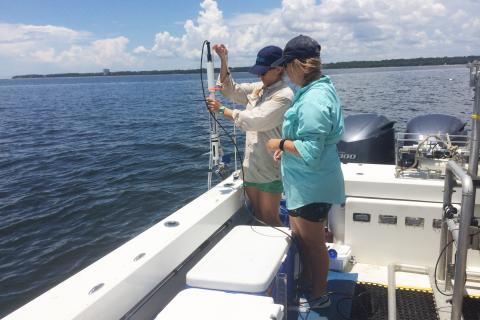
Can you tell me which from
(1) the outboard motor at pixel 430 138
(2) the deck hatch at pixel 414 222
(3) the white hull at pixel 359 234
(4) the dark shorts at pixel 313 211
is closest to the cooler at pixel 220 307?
(3) the white hull at pixel 359 234

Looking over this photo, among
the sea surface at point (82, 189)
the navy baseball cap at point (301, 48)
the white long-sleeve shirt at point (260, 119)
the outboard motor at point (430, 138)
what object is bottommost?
the sea surface at point (82, 189)

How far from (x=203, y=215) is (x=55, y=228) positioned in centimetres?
531

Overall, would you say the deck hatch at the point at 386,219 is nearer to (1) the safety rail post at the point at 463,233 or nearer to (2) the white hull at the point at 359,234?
(2) the white hull at the point at 359,234

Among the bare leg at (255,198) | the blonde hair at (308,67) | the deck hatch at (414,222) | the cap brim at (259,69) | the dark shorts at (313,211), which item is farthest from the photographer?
the bare leg at (255,198)

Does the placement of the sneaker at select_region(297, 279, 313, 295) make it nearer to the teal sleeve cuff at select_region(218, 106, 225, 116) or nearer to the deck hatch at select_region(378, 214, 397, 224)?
the deck hatch at select_region(378, 214, 397, 224)

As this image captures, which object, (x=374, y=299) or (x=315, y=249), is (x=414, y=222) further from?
(x=315, y=249)

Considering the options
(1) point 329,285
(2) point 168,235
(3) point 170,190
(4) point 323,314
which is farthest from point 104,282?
(3) point 170,190

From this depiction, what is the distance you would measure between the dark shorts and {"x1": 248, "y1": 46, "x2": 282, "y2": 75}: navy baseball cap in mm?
962

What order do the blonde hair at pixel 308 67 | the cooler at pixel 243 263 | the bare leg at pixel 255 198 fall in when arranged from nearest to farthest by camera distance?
the cooler at pixel 243 263
the blonde hair at pixel 308 67
the bare leg at pixel 255 198

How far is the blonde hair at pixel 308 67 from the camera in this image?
2.20 m

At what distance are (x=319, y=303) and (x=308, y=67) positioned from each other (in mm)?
1473

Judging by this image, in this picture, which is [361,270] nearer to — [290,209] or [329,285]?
[329,285]

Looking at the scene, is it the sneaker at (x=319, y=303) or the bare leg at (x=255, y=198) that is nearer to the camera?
the sneaker at (x=319, y=303)

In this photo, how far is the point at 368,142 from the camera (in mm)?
4445
